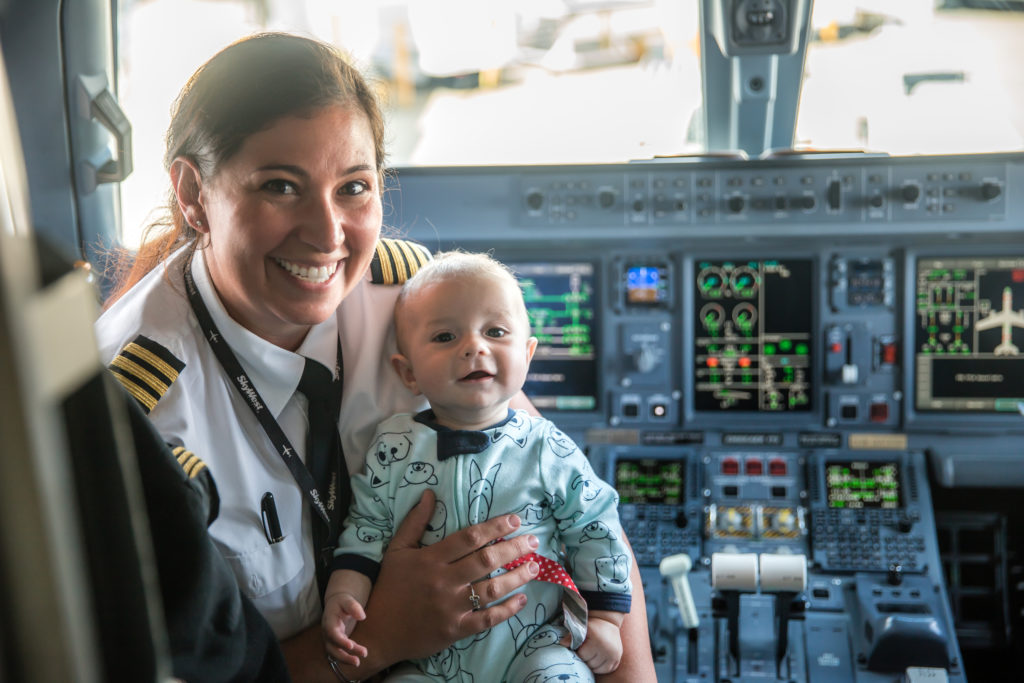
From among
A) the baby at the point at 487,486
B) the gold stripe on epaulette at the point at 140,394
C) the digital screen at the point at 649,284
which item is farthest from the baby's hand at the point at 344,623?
the digital screen at the point at 649,284

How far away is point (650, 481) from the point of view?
263 centimetres

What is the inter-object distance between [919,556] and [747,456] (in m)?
0.49

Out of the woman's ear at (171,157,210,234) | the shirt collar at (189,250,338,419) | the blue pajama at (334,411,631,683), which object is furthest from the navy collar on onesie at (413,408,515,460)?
the woman's ear at (171,157,210,234)

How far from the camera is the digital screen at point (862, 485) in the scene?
254 centimetres

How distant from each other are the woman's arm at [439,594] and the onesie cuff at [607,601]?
0.10 metres

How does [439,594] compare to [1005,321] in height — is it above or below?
below

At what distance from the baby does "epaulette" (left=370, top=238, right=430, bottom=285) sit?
0.15 m

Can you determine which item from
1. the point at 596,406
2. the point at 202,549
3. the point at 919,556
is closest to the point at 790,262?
the point at 596,406

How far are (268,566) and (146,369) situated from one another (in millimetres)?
323

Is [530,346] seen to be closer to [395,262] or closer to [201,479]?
[395,262]

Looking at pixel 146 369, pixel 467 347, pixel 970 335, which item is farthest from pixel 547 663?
pixel 970 335

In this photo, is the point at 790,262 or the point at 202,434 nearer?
the point at 202,434

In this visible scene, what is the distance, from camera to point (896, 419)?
8.51 ft

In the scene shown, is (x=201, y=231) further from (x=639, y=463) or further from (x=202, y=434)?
(x=639, y=463)
